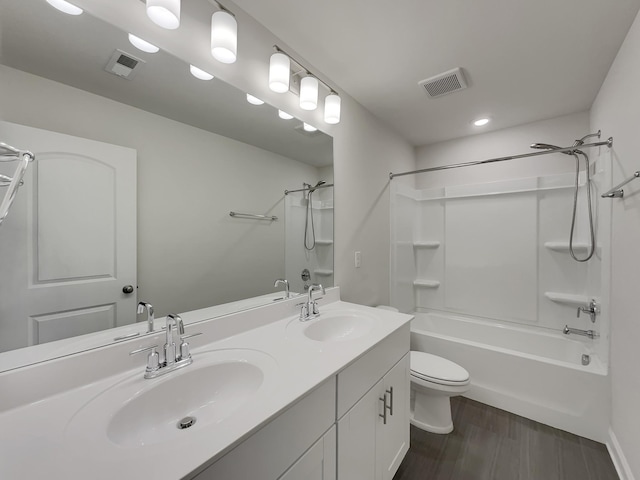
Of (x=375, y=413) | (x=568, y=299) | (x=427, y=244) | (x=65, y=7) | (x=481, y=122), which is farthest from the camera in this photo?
(x=427, y=244)

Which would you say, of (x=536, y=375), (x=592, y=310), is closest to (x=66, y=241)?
(x=536, y=375)

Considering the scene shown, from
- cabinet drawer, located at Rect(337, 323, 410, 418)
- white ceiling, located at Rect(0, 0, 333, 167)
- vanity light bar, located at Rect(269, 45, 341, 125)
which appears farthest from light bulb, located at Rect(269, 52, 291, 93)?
cabinet drawer, located at Rect(337, 323, 410, 418)

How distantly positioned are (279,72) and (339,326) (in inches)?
55.6

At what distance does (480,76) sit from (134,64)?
1.99m

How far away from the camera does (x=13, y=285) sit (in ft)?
2.42

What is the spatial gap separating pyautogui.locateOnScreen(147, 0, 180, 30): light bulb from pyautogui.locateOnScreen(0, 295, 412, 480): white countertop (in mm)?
1145

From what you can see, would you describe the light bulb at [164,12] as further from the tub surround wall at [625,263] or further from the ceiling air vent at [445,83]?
the tub surround wall at [625,263]

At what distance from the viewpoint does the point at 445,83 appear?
181cm

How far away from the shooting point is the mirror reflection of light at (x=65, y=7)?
796 millimetres

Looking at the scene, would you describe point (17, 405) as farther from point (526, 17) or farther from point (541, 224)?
point (541, 224)

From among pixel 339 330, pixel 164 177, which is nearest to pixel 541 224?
pixel 339 330

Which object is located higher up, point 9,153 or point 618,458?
point 9,153

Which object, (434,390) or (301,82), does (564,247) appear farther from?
(301,82)

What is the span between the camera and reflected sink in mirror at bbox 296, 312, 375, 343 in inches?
54.4
